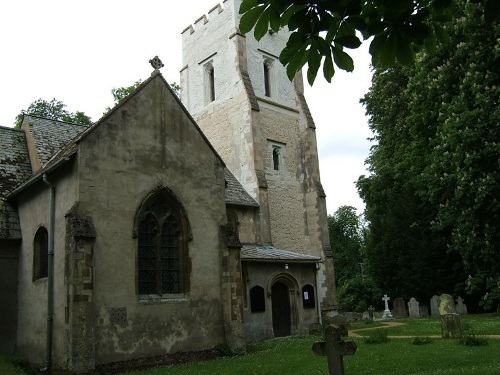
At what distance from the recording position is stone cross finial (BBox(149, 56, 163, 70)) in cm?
1641

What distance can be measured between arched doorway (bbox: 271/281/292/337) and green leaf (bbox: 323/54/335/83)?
703 inches

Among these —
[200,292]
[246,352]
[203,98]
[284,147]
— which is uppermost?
[203,98]

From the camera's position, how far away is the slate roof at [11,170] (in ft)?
55.0

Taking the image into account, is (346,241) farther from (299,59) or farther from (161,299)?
(299,59)

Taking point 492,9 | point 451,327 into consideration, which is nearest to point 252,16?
point 492,9

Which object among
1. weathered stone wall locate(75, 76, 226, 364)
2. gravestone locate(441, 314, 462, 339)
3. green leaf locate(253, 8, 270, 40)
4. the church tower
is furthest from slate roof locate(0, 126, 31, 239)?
green leaf locate(253, 8, 270, 40)

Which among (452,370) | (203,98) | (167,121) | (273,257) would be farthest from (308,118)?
(452,370)

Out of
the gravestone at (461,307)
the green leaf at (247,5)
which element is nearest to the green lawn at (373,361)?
the green leaf at (247,5)

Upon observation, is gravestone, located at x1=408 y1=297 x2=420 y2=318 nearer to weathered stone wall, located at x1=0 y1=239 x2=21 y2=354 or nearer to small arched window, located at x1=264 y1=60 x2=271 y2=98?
small arched window, located at x1=264 y1=60 x2=271 y2=98

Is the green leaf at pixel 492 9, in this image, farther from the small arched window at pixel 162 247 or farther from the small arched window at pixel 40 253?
the small arched window at pixel 40 253

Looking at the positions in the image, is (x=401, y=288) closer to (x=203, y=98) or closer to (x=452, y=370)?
(x=203, y=98)

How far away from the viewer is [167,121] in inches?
632

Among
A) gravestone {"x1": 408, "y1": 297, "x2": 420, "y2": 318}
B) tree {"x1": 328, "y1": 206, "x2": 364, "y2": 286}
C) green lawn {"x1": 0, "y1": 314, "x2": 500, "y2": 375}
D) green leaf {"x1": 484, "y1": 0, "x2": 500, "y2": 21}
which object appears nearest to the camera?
green leaf {"x1": 484, "y1": 0, "x2": 500, "y2": 21}

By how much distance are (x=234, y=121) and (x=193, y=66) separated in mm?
6478
